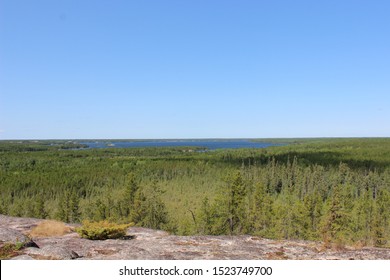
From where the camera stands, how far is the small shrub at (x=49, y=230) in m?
14.5

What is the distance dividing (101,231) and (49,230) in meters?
3.24

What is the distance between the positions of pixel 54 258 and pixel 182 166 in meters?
161

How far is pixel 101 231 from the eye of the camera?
44.7 ft

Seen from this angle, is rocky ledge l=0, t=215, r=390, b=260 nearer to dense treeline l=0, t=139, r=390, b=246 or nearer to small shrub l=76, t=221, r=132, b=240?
small shrub l=76, t=221, r=132, b=240

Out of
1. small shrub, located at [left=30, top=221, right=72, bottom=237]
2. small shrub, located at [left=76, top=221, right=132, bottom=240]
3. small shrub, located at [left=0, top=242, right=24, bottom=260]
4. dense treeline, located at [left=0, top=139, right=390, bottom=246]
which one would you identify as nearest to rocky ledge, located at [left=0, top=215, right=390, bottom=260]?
small shrub, located at [left=0, top=242, right=24, bottom=260]

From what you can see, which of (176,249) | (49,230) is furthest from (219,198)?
(176,249)

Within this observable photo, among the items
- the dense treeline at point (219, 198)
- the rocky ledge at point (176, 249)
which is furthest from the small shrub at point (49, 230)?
the dense treeline at point (219, 198)

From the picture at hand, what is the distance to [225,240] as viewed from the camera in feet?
45.1

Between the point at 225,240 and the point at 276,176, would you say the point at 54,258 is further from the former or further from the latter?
the point at 276,176

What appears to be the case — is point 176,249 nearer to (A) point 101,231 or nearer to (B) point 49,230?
(A) point 101,231

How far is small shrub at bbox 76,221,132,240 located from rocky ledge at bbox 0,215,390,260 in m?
0.35

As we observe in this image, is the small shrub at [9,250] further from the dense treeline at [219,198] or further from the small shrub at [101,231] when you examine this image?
the dense treeline at [219,198]

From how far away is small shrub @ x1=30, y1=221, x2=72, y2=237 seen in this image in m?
14.5

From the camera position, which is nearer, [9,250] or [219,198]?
[9,250]
